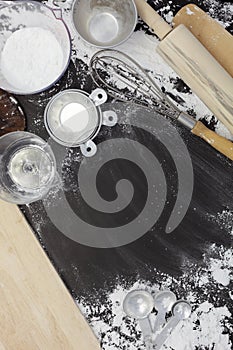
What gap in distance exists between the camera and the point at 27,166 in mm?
917

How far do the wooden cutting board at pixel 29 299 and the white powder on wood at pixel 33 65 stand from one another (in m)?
0.20

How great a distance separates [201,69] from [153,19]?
12cm

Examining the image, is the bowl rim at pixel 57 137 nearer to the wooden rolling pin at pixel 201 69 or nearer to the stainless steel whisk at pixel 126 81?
the stainless steel whisk at pixel 126 81

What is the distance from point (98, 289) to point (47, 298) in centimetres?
9

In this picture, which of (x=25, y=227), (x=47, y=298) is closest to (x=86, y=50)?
(x=25, y=227)

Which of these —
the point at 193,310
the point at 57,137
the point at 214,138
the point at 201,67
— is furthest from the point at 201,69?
the point at 193,310

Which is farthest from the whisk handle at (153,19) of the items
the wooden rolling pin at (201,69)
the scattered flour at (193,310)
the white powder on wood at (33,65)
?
the scattered flour at (193,310)

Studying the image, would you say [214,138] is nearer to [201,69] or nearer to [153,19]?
[201,69]

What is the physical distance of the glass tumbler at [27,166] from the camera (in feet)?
2.94

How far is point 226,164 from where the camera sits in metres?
0.93

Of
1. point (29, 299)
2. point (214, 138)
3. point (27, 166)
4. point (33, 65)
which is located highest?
point (214, 138)

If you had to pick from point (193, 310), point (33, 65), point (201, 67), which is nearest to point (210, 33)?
point (201, 67)

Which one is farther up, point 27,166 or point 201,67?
point 201,67

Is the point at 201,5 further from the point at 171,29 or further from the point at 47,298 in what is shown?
the point at 47,298
